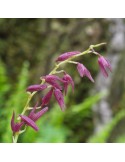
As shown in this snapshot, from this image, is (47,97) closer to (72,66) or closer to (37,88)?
(37,88)

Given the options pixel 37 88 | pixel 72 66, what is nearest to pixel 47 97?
pixel 37 88

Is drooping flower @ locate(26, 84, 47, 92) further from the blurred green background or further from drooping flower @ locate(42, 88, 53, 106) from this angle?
the blurred green background

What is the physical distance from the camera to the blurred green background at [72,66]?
318 cm

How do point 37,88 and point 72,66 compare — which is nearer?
point 37,88

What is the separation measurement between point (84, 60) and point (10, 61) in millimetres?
568

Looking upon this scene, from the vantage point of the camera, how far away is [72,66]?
3627mm

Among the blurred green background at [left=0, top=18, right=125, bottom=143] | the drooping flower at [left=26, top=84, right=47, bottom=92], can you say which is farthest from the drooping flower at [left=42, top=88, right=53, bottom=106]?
the blurred green background at [left=0, top=18, right=125, bottom=143]

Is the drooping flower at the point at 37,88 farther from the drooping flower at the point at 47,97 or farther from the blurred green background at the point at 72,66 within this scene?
the blurred green background at the point at 72,66

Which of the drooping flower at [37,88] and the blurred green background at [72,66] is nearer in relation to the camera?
the drooping flower at [37,88]

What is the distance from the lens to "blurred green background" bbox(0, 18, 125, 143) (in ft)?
10.4

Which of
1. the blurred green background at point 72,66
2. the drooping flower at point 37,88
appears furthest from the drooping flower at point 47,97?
the blurred green background at point 72,66
